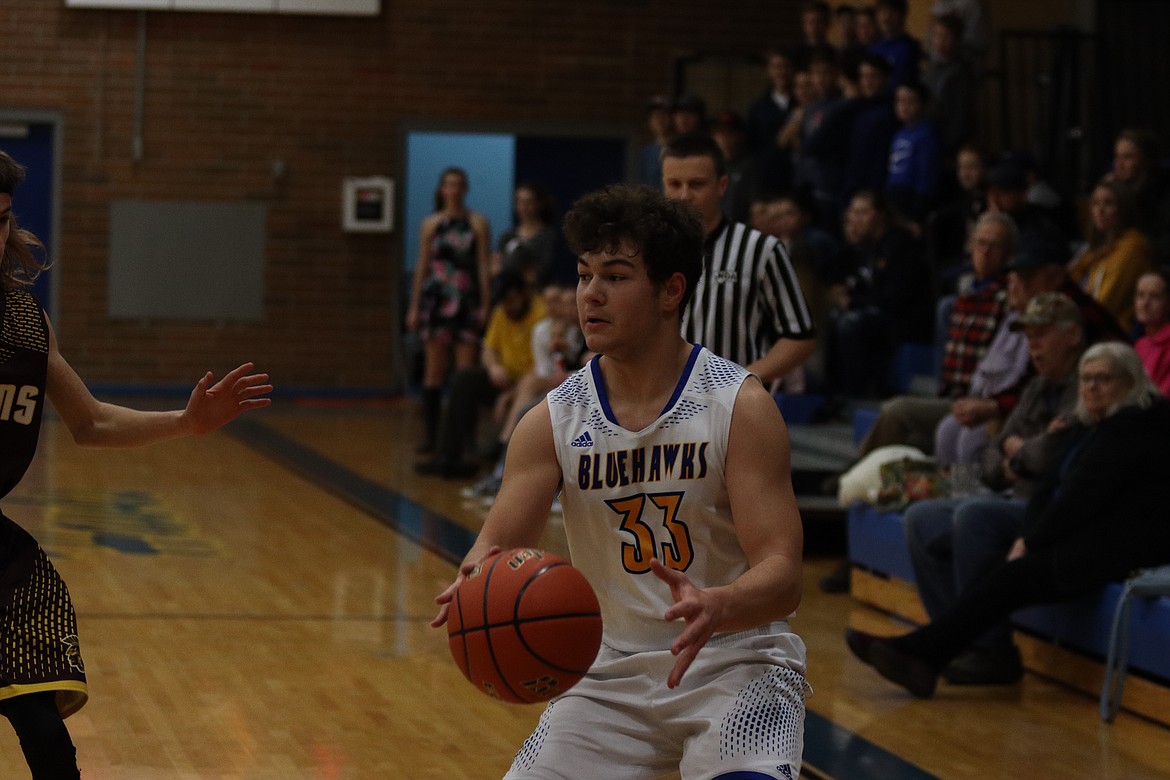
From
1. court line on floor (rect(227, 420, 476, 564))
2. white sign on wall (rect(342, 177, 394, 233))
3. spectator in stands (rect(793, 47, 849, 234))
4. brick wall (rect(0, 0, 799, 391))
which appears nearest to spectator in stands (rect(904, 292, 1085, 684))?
court line on floor (rect(227, 420, 476, 564))

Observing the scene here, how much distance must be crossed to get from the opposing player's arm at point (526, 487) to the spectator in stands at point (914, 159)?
7.90 metres

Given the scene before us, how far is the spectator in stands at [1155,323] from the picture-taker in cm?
651

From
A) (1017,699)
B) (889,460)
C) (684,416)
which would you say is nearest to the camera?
(684,416)

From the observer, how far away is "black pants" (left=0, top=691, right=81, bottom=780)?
307cm

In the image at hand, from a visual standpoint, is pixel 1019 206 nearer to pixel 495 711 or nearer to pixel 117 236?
pixel 495 711

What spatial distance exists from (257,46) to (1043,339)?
10.9 metres

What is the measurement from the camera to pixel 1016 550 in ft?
18.6

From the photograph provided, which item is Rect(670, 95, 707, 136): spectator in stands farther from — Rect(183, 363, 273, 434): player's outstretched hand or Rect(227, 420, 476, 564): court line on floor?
Rect(183, 363, 273, 434): player's outstretched hand

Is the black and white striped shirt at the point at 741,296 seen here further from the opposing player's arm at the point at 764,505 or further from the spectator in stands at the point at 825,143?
the spectator in stands at the point at 825,143

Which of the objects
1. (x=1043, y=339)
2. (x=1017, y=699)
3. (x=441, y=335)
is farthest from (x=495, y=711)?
(x=441, y=335)

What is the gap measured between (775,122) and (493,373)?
3671mm

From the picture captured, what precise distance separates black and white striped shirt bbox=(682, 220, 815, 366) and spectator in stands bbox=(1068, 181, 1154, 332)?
3.16 meters

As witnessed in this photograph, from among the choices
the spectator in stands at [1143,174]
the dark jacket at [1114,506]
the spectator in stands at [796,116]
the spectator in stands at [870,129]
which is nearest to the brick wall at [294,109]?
the spectator in stands at [796,116]

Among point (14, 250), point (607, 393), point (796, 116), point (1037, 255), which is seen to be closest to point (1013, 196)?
point (1037, 255)
